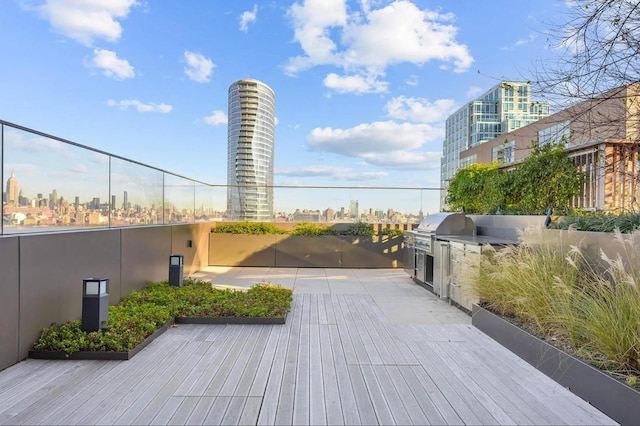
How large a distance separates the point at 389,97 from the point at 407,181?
3996mm

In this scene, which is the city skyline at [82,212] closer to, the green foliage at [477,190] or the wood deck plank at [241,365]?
the wood deck plank at [241,365]

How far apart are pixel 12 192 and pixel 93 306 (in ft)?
3.86

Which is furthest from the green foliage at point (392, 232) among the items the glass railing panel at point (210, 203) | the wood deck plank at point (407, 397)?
the wood deck plank at point (407, 397)

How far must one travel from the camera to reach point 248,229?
9078mm

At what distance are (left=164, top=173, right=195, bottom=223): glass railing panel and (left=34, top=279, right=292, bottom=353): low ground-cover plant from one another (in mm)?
1661

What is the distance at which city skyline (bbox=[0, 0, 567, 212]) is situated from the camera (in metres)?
7.25

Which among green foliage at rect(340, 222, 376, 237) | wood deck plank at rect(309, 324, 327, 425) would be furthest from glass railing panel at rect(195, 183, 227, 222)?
wood deck plank at rect(309, 324, 327, 425)

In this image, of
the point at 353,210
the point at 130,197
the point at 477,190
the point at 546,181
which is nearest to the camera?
the point at 130,197

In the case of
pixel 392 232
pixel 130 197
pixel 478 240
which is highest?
pixel 130 197

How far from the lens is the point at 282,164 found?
13211 millimetres

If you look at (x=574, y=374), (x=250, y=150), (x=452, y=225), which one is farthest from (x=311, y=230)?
(x=574, y=374)

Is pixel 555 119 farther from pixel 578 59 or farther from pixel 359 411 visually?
pixel 359 411

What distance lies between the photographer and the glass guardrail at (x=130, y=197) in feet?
10.1

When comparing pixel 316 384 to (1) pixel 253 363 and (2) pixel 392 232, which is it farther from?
(2) pixel 392 232
